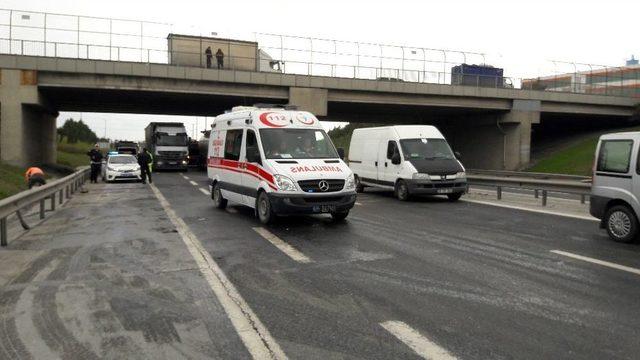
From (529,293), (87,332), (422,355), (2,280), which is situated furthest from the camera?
(2,280)

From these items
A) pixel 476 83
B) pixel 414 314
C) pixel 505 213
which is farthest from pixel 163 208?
pixel 476 83

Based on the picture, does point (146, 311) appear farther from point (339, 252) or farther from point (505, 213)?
point (505, 213)

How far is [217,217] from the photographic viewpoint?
11719 mm

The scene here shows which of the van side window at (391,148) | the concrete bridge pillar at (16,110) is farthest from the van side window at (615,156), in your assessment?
the concrete bridge pillar at (16,110)

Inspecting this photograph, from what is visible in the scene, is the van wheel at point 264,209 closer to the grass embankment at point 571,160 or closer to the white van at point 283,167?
the white van at point 283,167

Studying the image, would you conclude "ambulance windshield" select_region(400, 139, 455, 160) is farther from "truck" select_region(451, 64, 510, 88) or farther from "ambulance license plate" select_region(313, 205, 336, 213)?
"truck" select_region(451, 64, 510, 88)

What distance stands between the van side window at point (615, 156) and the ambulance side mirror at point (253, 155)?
625cm

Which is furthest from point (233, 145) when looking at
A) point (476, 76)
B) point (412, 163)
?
point (476, 76)

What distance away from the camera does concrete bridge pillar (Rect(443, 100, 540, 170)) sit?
118ft

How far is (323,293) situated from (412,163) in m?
10.3

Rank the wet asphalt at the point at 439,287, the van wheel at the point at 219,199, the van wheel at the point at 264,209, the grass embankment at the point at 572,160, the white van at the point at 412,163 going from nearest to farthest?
1. the wet asphalt at the point at 439,287
2. the van wheel at the point at 264,209
3. the van wheel at the point at 219,199
4. the white van at the point at 412,163
5. the grass embankment at the point at 572,160

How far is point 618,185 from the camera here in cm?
859

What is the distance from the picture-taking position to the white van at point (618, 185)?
8320mm

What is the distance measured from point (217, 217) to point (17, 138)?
767 inches
